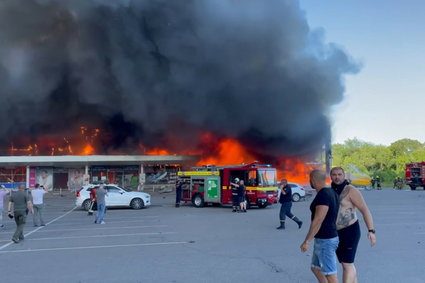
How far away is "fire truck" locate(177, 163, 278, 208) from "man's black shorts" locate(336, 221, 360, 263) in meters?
12.7

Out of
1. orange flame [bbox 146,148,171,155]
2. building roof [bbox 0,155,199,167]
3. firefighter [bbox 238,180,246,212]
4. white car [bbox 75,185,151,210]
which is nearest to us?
firefighter [bbox 238,180,246,212]

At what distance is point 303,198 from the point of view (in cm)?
2347

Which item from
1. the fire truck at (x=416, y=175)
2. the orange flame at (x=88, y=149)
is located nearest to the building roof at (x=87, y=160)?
the orange flame at (x=88, y=149)

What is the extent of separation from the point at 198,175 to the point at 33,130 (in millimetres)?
25843

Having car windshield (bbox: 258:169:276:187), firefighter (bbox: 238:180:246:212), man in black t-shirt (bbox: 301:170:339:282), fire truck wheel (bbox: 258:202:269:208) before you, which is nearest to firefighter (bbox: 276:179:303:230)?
firefighter (bbox: 238:180:246:212)

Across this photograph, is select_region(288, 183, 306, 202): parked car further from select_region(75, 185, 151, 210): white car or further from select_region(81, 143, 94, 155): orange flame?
select_region(81, 143, 94, 155): orange flame

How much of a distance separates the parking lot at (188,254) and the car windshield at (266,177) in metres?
5.71

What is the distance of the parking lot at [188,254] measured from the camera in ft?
18.8

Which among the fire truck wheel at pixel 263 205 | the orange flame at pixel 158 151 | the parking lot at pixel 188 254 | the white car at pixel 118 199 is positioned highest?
the orange flame at pixel 158 151

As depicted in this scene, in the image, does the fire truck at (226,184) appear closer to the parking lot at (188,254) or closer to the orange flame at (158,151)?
the parking lot at (188,254)

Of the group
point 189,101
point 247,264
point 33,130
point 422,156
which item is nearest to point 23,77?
point 33,130

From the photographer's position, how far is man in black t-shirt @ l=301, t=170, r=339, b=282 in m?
4.08

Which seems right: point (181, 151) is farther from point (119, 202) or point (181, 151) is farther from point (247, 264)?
point (247, 264)

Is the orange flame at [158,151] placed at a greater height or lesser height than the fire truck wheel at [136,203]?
greater
